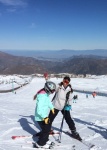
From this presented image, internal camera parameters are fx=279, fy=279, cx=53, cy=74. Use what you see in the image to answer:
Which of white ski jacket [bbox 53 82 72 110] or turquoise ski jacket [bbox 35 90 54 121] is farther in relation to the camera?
white ski jacket [bbox 53 82 72 110]

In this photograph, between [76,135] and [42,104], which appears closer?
[42,104]

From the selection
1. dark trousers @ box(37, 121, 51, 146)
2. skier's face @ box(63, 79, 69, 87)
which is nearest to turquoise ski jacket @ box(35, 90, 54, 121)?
dark trousers @ box(37, 121, 51, 146)

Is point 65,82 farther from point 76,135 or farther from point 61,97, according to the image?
point 76,135

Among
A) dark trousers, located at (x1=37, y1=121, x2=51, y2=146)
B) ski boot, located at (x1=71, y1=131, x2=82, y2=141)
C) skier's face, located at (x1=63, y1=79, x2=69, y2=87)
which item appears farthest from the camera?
ski boot, located at (x1=71, y1=131, x2=82, y2=141)

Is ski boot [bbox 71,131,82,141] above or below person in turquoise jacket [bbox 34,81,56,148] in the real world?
below

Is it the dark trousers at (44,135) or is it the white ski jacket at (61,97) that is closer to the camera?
the dark trousers at (44,135)

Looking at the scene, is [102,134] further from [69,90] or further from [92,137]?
[69,90]

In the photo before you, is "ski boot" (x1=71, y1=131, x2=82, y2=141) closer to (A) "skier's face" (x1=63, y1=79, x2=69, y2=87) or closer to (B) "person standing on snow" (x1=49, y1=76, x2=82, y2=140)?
(B) "person standing on snow" (x1=49, y1=76, x2=82, y2=140)

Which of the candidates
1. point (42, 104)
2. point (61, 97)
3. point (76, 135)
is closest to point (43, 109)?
point (42, 104)

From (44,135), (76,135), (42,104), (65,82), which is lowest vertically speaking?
Result: (76,135)

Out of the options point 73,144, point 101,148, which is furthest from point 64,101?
point 101,148

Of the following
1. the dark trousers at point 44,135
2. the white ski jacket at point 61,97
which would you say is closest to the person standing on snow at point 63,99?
the white ski jacket at point 61,97

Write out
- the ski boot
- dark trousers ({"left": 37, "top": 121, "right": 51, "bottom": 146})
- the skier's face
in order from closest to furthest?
dark trousers ({"left": 37, "top": 121, "right": 51, "bottom": 146}), the skier's face, the ski boot

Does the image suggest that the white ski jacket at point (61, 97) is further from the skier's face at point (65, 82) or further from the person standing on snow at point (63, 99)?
the skier's face at point (65, 82)
